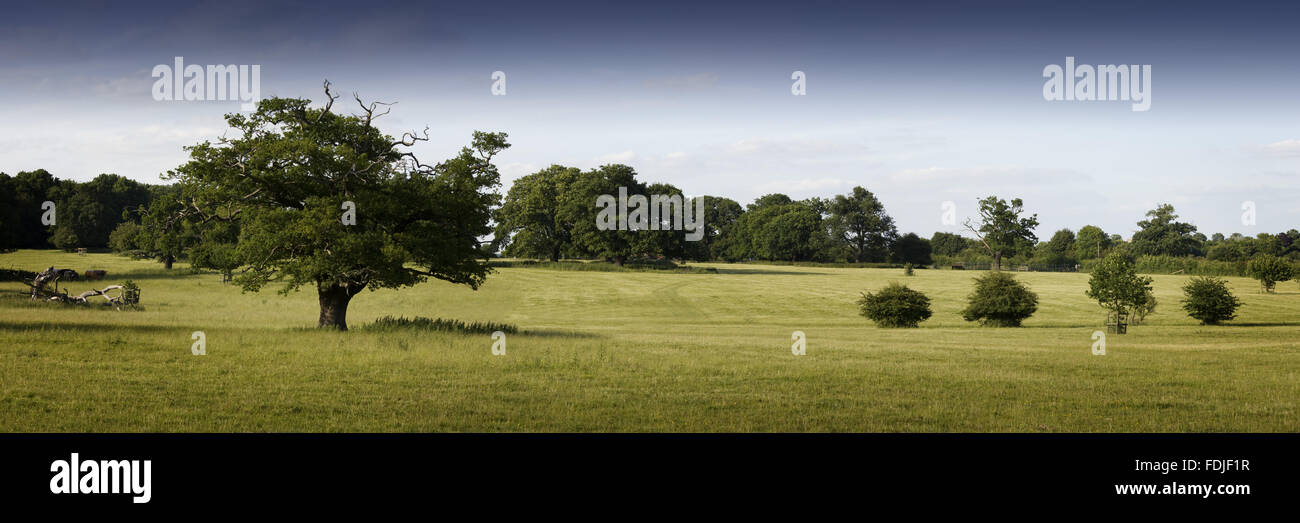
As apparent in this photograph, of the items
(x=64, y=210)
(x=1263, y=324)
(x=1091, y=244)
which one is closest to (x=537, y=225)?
(x=64, y=210)

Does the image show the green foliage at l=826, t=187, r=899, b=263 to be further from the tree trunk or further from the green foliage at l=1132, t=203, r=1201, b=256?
the tree trunk

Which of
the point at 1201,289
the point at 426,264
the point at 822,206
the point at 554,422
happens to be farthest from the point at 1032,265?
the point at 554,422

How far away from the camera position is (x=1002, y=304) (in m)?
48.3

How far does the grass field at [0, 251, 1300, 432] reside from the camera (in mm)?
14008

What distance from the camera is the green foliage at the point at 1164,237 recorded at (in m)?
164

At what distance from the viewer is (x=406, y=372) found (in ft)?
64.6

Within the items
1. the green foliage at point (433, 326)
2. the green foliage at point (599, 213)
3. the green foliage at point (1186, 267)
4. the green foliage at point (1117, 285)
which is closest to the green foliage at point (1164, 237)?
the green foliage at point (1186, 267)

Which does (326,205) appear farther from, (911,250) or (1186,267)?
(911,250)

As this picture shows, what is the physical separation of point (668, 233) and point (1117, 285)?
246 feet

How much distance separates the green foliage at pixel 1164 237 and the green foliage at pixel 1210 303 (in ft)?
430

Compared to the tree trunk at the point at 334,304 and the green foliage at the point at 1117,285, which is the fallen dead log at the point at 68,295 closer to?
the tree trunk at the point at 334,304

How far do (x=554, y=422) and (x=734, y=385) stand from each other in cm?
624

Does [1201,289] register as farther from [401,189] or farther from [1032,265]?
[1032,265]

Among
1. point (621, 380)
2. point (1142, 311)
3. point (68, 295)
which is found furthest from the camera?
point (1142, 311)
